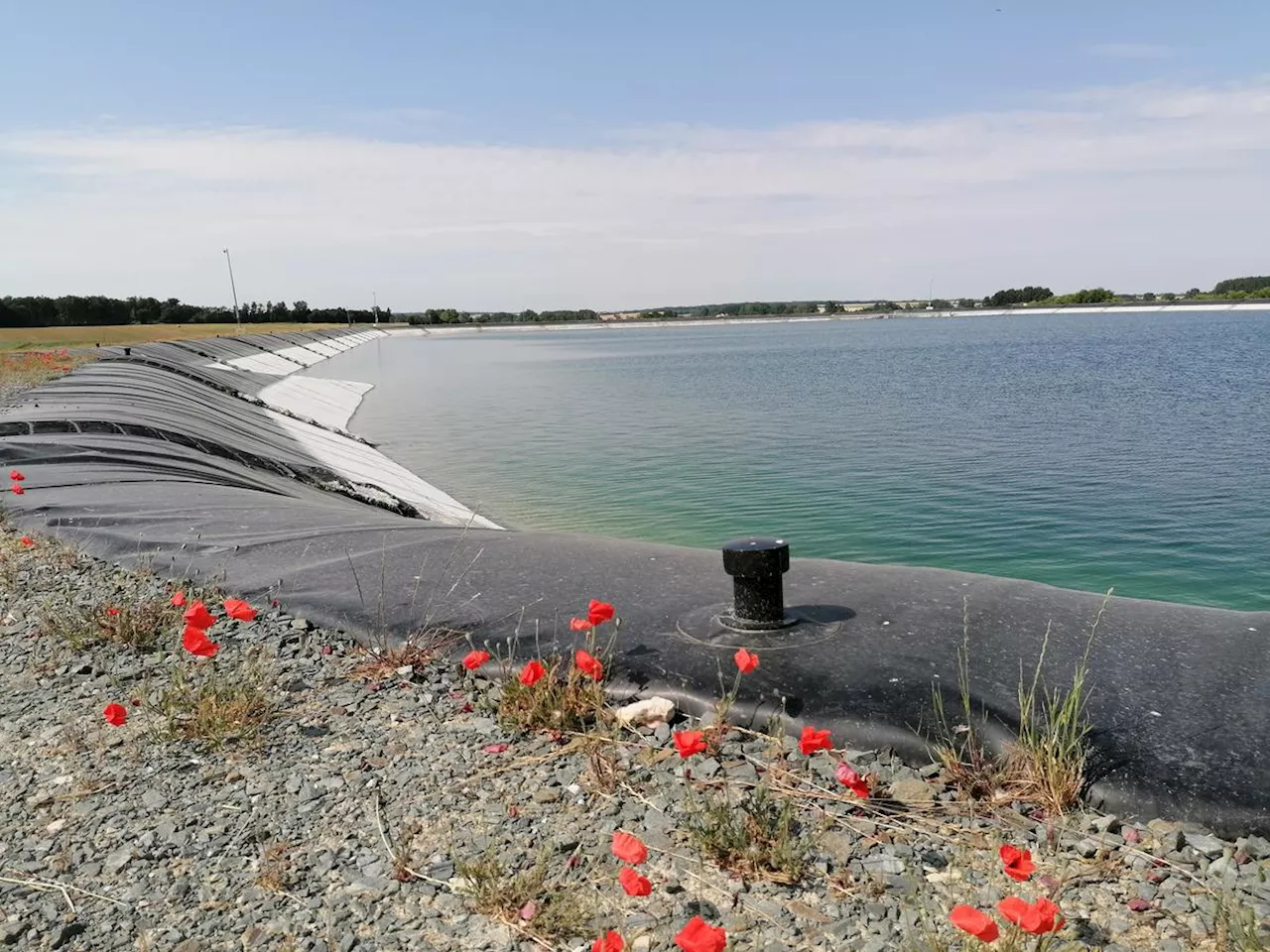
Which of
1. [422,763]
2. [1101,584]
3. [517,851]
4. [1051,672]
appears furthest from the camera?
[1101,584]

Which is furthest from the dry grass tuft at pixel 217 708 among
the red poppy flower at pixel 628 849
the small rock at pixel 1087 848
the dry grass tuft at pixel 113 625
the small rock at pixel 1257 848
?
the small rock at pixel 1257 848

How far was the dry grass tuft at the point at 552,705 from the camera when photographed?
14.7 ft

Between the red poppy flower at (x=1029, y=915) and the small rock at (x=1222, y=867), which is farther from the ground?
the red poppy flower at (x=1029, y=915)

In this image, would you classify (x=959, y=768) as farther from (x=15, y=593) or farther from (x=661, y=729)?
(x=15, y=593)

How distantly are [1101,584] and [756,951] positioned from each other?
1034cm

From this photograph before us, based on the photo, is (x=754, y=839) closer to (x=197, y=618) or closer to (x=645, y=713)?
(x=645, y=713)

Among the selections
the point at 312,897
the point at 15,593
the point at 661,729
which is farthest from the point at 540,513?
the point at 312,897

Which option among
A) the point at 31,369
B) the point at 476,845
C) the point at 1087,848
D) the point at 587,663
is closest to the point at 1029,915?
the point at 1087,848

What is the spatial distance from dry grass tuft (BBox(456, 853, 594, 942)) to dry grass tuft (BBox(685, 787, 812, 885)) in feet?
1.80

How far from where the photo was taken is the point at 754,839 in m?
3.41

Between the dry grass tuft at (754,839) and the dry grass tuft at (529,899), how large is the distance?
1.80ft

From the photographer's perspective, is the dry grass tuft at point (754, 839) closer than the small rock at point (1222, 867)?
No

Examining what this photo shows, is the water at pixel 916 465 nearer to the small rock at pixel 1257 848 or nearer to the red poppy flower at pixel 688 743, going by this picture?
the small rock at pixel 1257 848

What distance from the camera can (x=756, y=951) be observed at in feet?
9.18
